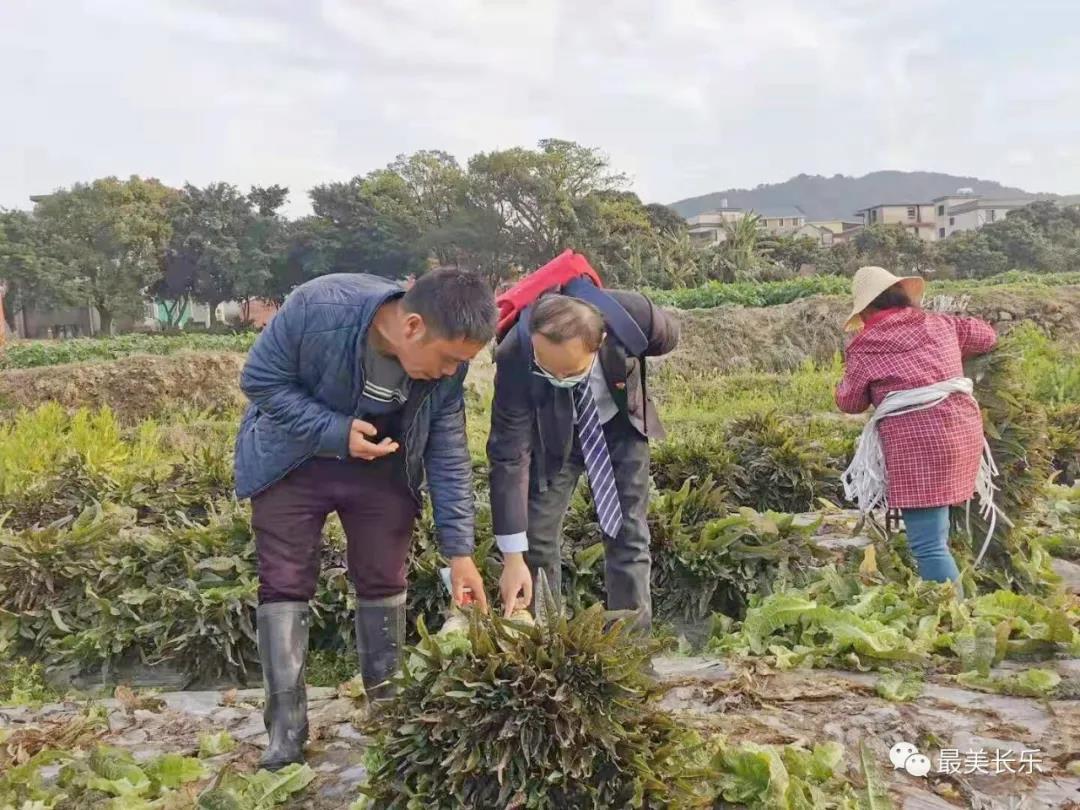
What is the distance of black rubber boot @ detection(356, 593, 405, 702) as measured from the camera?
2904mm

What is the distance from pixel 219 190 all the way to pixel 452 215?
10.6 meters

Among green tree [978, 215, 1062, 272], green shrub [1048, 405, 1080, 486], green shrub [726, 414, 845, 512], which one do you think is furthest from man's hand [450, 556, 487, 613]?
green tree [978, 215, 1062, 272]

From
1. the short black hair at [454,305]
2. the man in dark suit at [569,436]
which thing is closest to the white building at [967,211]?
the man in dark suit at [569,436]

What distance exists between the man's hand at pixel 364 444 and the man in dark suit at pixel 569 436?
580 mm

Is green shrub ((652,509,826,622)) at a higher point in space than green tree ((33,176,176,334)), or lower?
lower

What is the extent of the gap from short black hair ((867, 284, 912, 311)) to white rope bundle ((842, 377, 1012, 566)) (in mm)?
368

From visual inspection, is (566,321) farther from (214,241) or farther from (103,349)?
(214,241)

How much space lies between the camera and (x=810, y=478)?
18.3 feet

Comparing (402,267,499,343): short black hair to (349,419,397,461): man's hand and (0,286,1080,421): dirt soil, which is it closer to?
(349,419,397,461): man's hand

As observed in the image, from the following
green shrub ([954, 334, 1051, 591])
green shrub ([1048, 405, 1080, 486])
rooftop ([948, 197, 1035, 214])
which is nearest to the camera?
green shrub ([954, 334, 1051, 591])

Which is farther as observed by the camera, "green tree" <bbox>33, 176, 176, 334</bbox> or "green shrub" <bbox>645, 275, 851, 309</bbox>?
"green tree" <bbox>33, 176, 176, 334</bbox>

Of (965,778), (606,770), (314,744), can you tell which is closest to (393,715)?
(606,770)

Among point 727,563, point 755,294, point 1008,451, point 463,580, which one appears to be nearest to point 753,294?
point 755,294

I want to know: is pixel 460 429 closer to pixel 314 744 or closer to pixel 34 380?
pixel 314 744
